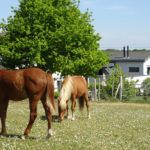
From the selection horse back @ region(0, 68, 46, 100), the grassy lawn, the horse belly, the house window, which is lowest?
the grassy lawn

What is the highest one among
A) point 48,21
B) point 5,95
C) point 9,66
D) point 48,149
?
point 48,21

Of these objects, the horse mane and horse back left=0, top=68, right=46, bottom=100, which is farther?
the horse mane

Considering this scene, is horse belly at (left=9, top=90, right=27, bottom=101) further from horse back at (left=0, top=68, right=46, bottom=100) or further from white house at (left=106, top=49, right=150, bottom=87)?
white house at (left=106, top=49, right=150, bottom=87)

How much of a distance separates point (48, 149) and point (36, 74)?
260cm

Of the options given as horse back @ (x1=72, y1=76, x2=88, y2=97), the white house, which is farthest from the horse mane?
the white house

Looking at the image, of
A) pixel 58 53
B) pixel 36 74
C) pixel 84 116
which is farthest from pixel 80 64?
pixel 36 74

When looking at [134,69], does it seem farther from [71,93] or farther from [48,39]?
[71,93]

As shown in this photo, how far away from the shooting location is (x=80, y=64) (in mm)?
41875

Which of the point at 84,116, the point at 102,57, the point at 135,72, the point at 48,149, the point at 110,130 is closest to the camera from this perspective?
the point at 48,149

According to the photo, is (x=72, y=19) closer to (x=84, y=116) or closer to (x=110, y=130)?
(x=84, y=116)

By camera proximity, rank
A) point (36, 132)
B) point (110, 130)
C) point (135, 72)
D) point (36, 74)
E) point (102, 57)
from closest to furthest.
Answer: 1. point (36, 74)
2. point (36, 132)
3. point (110, 130)
4. point (102, 57)
5. point (135, 72)

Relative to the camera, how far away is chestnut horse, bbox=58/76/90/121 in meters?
19.0

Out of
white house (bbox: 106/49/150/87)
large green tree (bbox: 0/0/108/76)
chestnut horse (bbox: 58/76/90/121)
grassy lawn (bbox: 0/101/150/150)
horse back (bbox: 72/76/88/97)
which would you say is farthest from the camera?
white house (bbox: 106/49/150/87)

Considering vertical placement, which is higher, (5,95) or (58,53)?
(58,53)
